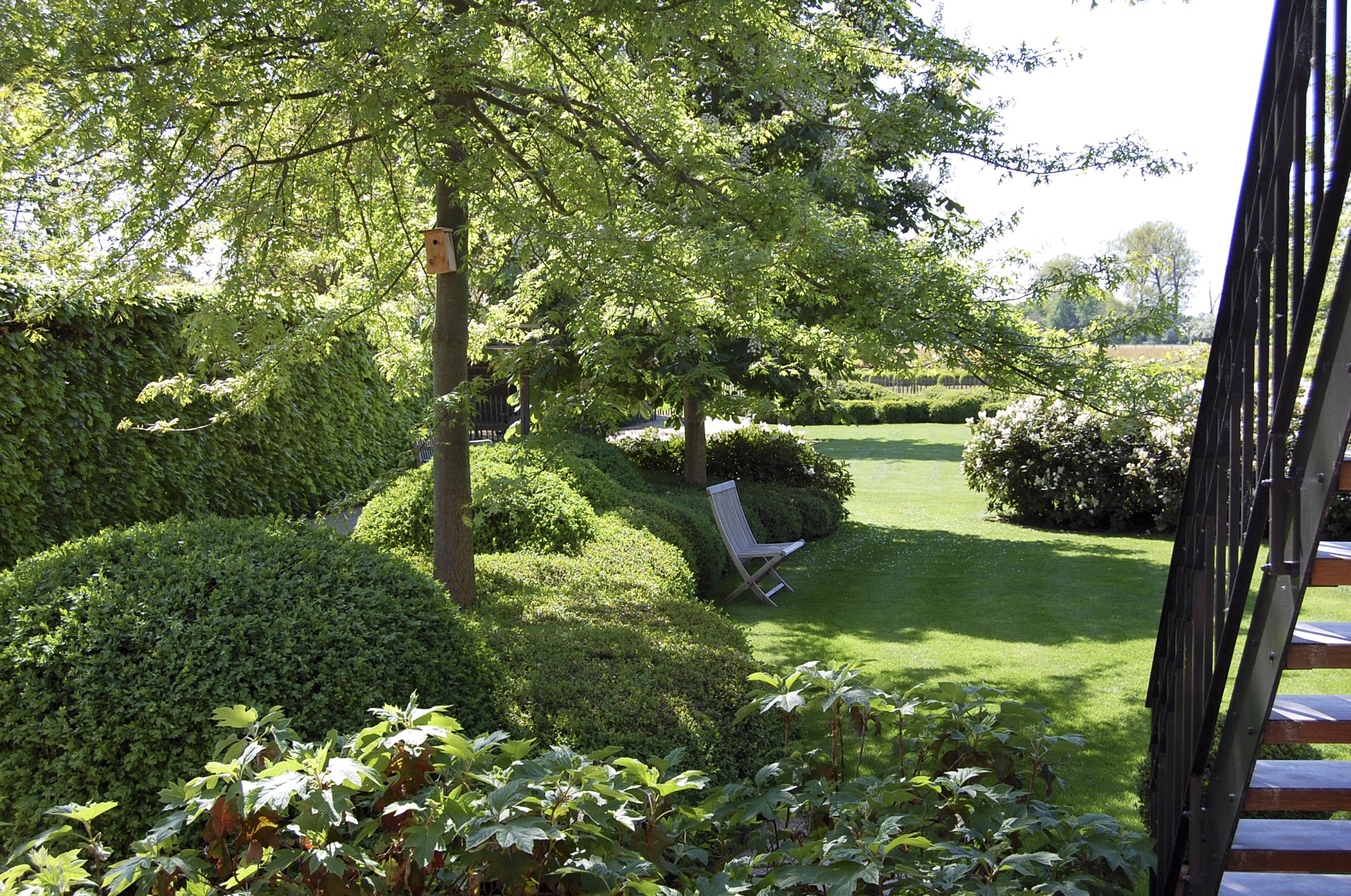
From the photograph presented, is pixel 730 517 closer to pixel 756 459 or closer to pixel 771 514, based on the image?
pixel 771 514

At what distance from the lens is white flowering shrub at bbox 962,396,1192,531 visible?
35.7ft

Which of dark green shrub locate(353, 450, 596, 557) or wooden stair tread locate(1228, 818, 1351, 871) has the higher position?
dark green shrub locate(353, 450, 596, 557)

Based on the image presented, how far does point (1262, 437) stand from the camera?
2295 mm

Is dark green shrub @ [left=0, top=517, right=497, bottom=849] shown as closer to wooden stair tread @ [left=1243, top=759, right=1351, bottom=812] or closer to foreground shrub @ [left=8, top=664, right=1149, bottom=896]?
foreground shrub @ [left=8, top=664, right=1149, bottom=896]

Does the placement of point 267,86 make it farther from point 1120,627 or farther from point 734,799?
point 1120,627

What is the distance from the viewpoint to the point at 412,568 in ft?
13.2

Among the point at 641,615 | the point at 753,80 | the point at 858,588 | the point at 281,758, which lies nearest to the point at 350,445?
the point at 858,588

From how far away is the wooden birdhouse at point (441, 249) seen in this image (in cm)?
498

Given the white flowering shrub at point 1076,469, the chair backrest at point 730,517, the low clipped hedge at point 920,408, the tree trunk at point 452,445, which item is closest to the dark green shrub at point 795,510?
the chair backrest at point 730,517

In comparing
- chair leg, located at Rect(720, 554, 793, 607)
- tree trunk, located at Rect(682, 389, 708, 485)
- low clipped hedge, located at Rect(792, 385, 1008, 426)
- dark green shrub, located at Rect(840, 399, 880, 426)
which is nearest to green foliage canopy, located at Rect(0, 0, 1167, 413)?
chair leg, located at Rect(720, 554, 793, 607)

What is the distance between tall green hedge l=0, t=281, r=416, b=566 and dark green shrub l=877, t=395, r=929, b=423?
86.5 ft

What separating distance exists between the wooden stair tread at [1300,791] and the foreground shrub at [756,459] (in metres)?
9.85

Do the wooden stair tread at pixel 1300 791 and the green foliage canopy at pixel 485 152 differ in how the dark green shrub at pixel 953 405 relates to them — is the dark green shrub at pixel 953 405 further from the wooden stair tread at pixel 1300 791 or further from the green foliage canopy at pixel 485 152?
the wooden stair tread at pixel 1300 791

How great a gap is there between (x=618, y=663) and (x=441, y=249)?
234 centimetres
